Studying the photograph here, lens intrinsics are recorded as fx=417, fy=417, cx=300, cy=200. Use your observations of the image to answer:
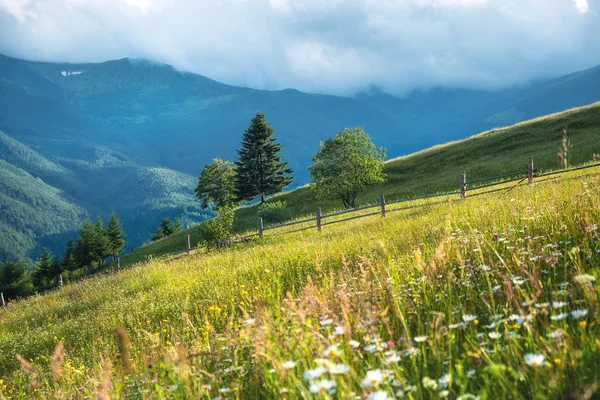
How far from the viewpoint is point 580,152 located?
31.9 metres

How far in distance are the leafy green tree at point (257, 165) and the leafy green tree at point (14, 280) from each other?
47.7 meters

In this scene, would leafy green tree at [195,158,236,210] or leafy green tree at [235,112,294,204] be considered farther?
leafy green tree at [195,158,236,210]

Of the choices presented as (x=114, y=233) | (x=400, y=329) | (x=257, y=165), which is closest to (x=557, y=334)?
(x=400, y=329)

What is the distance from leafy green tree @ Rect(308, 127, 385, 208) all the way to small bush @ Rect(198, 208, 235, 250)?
1714cm

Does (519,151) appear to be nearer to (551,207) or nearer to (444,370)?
(551,207)

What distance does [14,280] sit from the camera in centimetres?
7825

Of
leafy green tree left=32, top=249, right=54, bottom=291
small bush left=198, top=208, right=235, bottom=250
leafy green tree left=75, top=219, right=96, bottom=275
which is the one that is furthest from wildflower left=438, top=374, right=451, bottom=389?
leafy green tree left=32, top=249, right=54, bottom=291

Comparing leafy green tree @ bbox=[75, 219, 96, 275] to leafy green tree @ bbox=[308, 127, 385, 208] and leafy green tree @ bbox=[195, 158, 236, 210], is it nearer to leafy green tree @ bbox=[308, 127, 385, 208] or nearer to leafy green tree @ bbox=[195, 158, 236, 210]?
leafy green tree @ bbox=[195, 158, 236, 210]

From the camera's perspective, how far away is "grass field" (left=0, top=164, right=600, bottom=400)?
2.20m

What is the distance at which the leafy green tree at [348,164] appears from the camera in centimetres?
3638

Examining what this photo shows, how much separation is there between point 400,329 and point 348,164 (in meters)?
33.6

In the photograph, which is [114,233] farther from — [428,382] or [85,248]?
[428,382]

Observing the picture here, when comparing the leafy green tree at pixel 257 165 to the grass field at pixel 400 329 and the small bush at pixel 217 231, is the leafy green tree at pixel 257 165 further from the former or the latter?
the grass field at pixel 400 329

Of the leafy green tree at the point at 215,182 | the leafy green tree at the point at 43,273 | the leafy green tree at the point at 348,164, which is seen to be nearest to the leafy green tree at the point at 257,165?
the leafy green tree at the point at 215,182
